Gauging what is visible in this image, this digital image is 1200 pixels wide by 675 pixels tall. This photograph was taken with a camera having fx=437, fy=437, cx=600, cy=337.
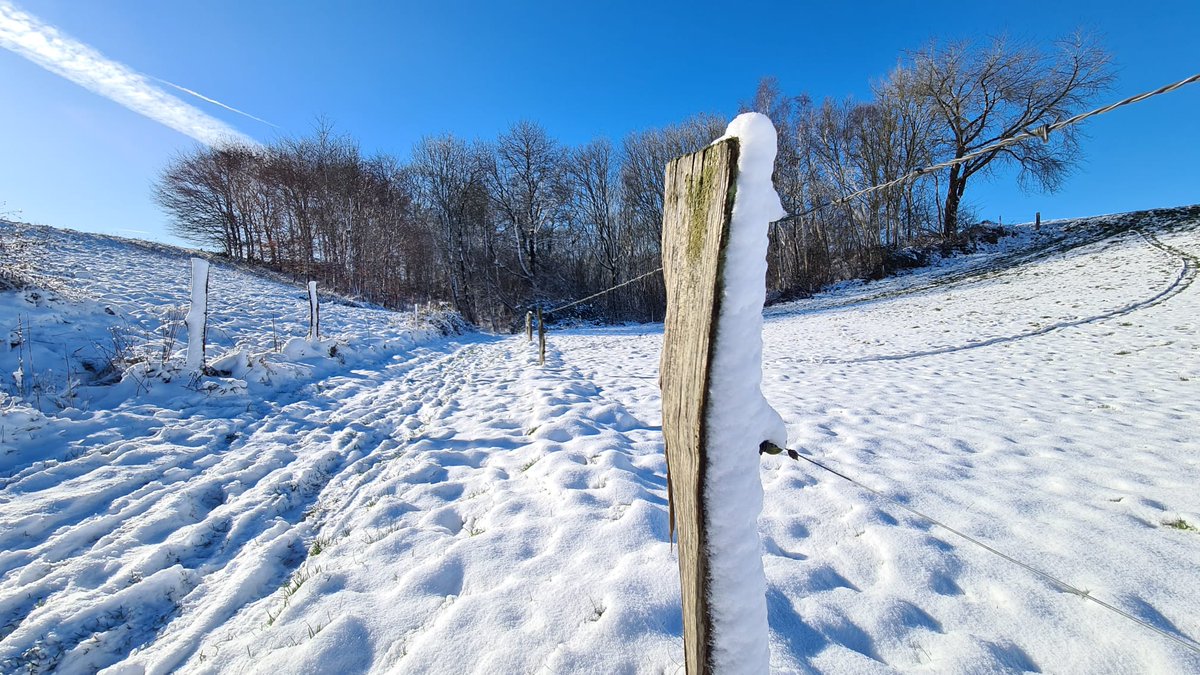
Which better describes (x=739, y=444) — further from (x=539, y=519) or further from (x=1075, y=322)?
(x=1075, y=322)

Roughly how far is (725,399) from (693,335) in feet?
0.53

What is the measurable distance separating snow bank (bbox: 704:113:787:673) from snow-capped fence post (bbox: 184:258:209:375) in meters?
6.76

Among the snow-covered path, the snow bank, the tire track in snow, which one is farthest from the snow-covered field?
the tire track in snow

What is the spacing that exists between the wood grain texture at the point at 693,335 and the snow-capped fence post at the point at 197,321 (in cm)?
660

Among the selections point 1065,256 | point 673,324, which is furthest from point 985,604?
point 1065,256

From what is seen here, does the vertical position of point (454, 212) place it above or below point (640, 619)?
above

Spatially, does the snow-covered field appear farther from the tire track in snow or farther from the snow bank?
the tire track in snow

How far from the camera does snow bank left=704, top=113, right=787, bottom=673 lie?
95 centimetres

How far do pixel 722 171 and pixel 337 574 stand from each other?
2.51 m

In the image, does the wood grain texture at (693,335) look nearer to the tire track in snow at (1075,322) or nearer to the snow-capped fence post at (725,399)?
the snow-capped fence post at (725,399)

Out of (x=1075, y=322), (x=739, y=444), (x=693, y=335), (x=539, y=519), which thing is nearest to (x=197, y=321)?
(x=539, y=519)

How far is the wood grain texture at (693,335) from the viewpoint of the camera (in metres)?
0.95

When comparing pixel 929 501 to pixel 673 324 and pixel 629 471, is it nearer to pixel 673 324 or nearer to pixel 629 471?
pixel 629 471

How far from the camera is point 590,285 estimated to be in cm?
2881
